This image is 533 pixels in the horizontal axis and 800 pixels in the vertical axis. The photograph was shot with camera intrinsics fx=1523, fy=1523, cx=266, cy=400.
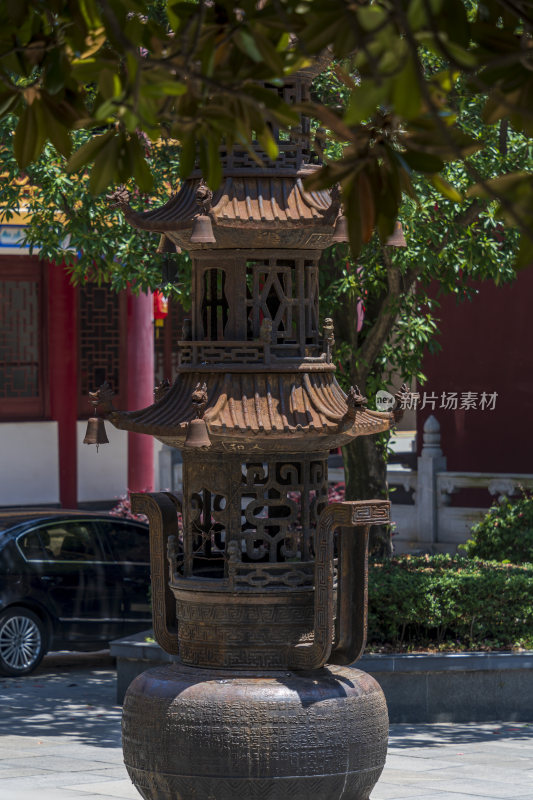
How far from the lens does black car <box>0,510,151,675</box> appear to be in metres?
15.8

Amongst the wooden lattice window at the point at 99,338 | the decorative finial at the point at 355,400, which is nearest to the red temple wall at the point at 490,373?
the wooden lattice window at the point at 99,338

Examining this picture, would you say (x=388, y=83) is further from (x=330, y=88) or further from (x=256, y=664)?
(x=330, y=88)

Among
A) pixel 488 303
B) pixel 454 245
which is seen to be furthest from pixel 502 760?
pixel 488 303

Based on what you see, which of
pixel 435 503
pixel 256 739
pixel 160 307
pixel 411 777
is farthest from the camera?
pixel 160 307

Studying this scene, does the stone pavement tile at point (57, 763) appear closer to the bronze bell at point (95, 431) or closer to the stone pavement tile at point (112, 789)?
the stone pavement tile at point (112, 789)

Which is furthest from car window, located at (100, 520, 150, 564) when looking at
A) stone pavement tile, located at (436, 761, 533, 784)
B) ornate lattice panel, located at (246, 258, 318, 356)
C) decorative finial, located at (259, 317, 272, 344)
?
decorative finial, located at (259, 317, 272, 344)

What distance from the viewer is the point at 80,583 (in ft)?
53.8

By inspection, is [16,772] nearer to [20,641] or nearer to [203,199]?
[20,641]

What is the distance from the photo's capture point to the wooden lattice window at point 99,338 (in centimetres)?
2538

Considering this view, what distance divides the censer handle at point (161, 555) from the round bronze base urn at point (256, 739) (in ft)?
2.45

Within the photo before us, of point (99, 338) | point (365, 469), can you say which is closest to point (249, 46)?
point (365, 469)

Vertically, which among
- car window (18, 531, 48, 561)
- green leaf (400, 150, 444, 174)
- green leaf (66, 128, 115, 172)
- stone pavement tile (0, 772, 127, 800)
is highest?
green leaf (66, 128, 115, 172)

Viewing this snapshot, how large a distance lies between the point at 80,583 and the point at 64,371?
28.7 feet

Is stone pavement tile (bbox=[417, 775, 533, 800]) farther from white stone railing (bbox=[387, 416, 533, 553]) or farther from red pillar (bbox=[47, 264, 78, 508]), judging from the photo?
red pillar (bbox=[47, 264, 78, 508])
